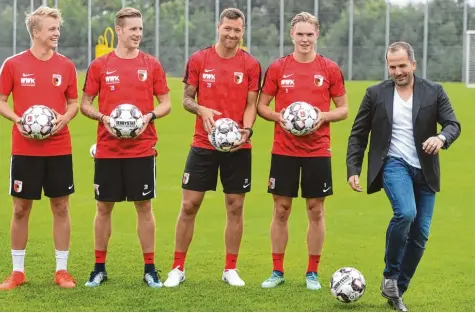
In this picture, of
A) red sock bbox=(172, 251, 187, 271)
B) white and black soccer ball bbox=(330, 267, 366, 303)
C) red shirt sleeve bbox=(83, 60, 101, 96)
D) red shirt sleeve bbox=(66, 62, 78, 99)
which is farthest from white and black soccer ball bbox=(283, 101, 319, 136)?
red shirt sleeve bbox=(66, 62, 78, 99)

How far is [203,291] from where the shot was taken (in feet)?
28.7

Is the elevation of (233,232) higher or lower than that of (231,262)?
higher

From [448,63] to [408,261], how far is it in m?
39.7

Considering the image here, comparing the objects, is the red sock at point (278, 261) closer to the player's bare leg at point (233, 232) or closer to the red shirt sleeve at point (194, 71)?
the player's bare leg at point (233, 232)

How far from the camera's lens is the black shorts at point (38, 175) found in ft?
28.3

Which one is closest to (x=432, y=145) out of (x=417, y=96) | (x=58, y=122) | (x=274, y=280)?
(x=417, y=96)

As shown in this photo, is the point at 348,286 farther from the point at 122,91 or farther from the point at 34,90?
the point at 34,90

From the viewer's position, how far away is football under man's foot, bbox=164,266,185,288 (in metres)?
8.86

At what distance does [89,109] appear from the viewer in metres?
8.62

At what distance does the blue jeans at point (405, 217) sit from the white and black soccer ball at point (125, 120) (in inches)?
87.4

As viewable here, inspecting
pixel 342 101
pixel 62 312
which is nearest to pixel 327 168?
pixel 342 101

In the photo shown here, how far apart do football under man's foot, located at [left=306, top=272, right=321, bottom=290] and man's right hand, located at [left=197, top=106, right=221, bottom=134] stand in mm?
1685

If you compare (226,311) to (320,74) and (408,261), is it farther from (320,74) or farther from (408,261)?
(320,74)

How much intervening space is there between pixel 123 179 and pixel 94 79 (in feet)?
3.14
